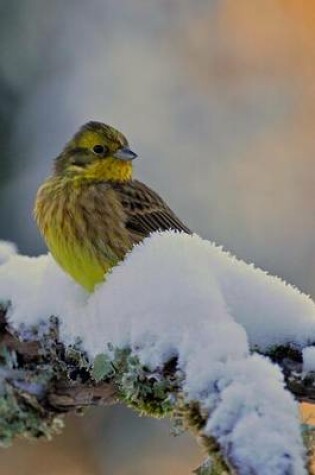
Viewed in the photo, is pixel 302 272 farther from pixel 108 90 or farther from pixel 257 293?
pixel 257 293

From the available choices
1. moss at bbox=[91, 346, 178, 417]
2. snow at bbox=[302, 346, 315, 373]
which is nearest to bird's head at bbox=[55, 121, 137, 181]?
moss at bbox=[91, 346, 178, 417]

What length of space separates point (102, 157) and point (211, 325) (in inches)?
93.7

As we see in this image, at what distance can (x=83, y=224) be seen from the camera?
4320 millimetres

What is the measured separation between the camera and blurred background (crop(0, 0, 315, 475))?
7055 mm

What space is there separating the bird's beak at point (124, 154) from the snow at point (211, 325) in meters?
1.49

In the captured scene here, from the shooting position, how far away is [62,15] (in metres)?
8.31

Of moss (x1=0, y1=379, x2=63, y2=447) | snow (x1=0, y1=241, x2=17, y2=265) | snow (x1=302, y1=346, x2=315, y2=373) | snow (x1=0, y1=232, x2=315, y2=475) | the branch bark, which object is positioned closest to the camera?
snow (x1=0, y1=232, x2=315, y2=475)

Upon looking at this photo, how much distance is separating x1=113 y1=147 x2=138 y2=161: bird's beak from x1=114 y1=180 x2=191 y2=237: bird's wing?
10cm

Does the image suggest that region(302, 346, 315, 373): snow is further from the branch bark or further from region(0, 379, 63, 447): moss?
region(0, 379, 63, 447): moss

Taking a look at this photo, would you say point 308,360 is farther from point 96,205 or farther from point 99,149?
point 99,149

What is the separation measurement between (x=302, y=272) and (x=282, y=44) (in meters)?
1.79

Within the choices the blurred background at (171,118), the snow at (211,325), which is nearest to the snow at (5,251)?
the snow at (211,325)

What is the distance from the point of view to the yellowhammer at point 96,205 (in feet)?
13.6

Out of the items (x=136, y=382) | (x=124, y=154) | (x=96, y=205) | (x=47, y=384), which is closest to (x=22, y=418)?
(x=47, y=384)
